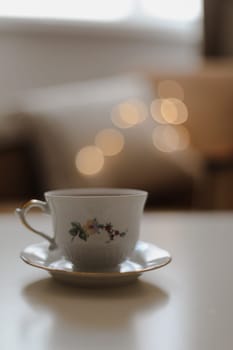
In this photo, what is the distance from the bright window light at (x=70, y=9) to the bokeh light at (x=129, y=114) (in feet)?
2.34

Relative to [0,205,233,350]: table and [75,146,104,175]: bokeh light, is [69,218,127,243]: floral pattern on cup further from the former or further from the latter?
[75,146,104,175]: bokeh light

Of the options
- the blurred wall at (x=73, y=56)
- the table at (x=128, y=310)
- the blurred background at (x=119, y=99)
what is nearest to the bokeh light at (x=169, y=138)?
the blurred background at (x=119, y=99)

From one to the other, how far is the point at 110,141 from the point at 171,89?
51cm

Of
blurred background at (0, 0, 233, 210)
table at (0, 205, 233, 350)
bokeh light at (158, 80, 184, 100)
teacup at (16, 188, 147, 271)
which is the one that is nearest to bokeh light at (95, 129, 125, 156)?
blurred background at (0, 0, 233, 210)

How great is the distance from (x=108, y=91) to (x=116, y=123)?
0.74 feet

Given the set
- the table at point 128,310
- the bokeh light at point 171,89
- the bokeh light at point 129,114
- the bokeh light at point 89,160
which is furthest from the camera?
the bokeh light at point 171,89

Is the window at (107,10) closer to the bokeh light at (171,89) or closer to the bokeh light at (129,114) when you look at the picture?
the bokeh light at (171,89)

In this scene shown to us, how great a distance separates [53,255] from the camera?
612 mm

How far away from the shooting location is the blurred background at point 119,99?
1750mm

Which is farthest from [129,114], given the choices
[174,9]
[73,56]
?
[174,9]

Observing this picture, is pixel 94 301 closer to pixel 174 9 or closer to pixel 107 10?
pixel 107 10

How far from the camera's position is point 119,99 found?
192 centimetres

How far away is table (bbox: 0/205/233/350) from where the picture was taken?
398mm

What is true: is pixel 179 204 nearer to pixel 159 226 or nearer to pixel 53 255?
pixel 159 226
